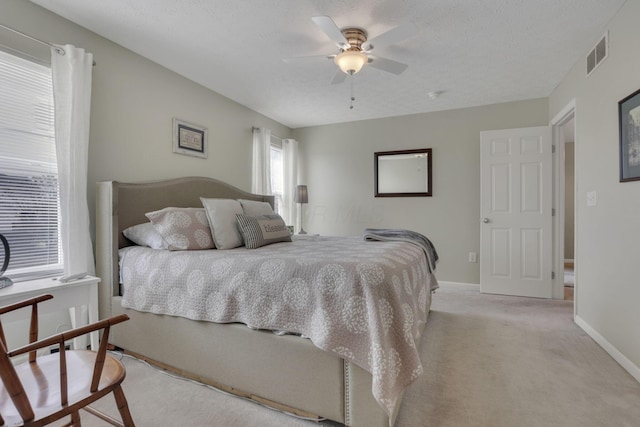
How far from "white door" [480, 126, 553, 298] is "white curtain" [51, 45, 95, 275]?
417 cm

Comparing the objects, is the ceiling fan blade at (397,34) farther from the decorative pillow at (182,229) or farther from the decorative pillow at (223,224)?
the decorative pillow at (182,229)

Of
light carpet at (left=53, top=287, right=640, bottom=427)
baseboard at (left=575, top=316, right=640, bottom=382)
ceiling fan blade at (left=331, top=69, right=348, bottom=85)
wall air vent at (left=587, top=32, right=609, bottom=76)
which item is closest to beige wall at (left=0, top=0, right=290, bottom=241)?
light carpet at (left=53, top=287, right=640, bottom=427)

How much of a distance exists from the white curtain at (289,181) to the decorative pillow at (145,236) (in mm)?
2560

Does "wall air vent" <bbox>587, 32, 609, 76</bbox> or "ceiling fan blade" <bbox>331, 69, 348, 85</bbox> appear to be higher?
"wall air vent" <bbox>587, 32, 609, 76</bbox>

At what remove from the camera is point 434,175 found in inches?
173

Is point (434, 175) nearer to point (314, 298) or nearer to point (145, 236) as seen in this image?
point (314, 298)

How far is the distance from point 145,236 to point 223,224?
0.57m

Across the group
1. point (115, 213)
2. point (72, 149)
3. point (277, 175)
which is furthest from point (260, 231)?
point (277, 175)

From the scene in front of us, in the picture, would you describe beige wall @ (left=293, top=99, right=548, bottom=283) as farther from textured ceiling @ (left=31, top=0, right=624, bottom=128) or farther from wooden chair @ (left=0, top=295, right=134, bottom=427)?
wooden chair @ (left=0, top=295, right=134, bottom=427)

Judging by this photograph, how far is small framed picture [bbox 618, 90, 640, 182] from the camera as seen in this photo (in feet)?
6.34

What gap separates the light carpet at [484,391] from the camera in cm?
155

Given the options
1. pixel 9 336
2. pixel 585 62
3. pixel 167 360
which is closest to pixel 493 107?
pixel 585 62

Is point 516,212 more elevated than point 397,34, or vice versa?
point 397,34

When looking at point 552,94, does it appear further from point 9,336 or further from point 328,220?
point 9,336
